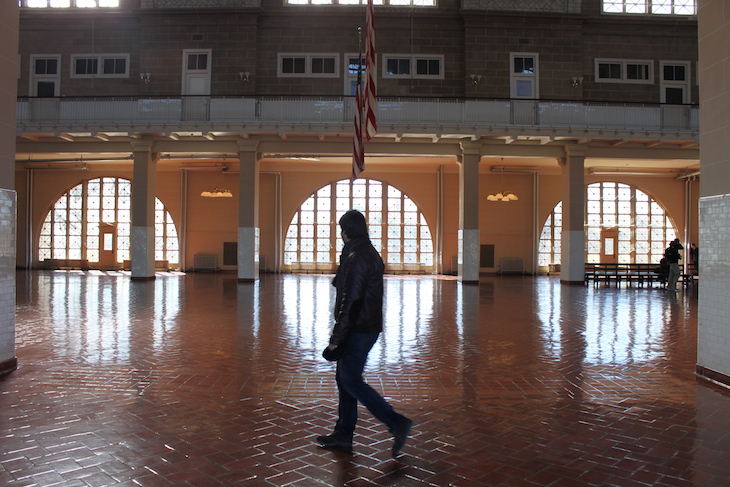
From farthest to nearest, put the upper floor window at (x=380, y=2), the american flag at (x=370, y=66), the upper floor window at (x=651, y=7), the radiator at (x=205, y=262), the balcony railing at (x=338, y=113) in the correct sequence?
the radiator at (x=205, y=262) < the upper floor window at (x=651, y=7) < the upper floor window at (x=380, y=2) < the balcony railing at (x=338, y=113) < the american flag at (x=370, y=66)

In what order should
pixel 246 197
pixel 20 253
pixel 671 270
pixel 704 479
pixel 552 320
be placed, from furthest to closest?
pixel 20 253, pixel 246 197, pixel 671 270, pixel 552 320, pixel 704 479

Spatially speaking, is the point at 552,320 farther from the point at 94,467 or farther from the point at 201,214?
the point at 201,214

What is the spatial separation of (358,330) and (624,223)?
2852 cm

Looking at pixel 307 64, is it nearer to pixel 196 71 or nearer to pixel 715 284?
pixel 196 71

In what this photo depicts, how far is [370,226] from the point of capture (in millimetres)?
28688

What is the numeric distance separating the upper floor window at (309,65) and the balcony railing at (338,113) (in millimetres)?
3472

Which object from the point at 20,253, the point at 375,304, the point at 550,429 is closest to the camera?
the point at 375,304

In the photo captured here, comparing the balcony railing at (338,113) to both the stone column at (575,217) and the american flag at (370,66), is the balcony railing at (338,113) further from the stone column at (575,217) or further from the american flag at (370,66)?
the american flag at (370,66)

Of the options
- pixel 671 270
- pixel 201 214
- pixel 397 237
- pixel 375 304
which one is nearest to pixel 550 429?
pixel 375 304

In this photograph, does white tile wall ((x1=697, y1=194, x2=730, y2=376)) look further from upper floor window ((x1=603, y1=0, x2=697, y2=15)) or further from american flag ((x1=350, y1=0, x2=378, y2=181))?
upper floor window ((x1=603, y1=0, x2=697, y2=15))

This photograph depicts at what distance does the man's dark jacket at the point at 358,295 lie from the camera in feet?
13.1

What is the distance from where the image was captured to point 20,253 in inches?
1120

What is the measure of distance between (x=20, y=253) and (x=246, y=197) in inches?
553

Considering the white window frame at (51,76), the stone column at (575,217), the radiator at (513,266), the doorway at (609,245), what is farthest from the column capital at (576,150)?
the white window frame at (51,76)
